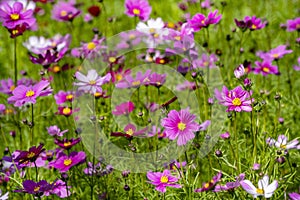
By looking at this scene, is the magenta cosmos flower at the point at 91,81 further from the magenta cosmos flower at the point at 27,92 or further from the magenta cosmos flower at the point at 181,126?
the magenta cosmos flower at the point at 181,126

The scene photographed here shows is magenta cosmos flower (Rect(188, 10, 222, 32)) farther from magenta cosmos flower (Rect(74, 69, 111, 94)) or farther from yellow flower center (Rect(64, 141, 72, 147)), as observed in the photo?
yellow flower center (Rect(64, 141, 72, 147))

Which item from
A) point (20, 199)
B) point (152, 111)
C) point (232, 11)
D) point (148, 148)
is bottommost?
point (20, 199)

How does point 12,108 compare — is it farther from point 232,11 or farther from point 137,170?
point 232,11

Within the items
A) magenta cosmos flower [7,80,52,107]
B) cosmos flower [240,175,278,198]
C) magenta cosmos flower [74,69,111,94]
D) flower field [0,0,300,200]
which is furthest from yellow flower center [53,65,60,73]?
cosmos flower [240,175,278,198]

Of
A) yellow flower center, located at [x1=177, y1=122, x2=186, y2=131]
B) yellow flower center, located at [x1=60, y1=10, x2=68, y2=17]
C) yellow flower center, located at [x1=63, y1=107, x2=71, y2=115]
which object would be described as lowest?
yellow flower center, located at [x1=177, y1=122, x2=186, y2=131]

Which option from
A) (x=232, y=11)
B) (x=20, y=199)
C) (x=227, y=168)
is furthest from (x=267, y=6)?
(x=20, y=199)

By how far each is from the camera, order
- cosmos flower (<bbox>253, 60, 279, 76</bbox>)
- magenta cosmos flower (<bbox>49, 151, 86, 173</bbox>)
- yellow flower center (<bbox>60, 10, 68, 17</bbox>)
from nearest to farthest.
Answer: magenta cosmos flower (<bbox>49, 151, 86, 173</bbox>)
cosmos flower (<bbox>253, 60, 279, 76</bbox>)
yellow flower center (<bbox>60, 10, 68, 17</bbox>)

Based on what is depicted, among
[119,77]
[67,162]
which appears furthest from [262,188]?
[119,77]

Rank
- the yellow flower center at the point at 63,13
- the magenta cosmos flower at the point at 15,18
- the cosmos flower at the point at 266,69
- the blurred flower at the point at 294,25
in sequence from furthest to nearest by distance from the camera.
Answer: the yellow flower center at the point at 63,13, the blurred flower at the point at 294,25, the cosmos flower at the point at 266,69, the magenta cosmos flower at the point at 15,18

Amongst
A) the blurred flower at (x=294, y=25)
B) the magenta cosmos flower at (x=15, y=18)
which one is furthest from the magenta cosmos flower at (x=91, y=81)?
the blurred flower at (x=294, y=25)
